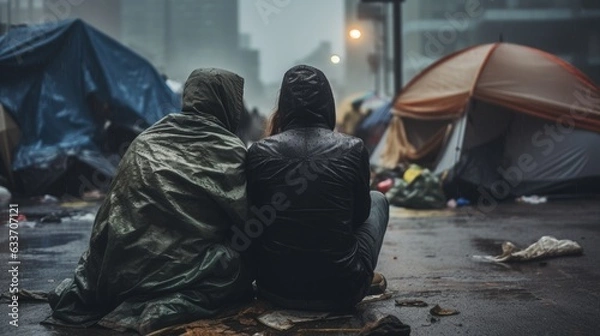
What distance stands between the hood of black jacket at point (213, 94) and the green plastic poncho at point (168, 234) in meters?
0.01

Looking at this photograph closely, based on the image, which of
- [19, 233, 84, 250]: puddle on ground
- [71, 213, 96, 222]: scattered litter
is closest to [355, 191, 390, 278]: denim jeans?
[19, 233, 84, 250]: puddle on ground

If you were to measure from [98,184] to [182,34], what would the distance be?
424 ft

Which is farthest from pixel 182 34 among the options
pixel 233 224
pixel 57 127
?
pixel 233 224

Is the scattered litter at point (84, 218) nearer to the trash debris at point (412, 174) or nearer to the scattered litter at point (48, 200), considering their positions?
the scattered litter at point (48, 200)

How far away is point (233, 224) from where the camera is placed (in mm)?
3422

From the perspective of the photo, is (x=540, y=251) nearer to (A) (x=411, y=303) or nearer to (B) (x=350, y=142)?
(A) (x=411, y=303)

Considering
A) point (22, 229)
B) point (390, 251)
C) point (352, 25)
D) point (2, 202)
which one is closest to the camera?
point (390, 251)

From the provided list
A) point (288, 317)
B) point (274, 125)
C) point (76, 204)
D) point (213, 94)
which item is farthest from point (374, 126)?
point (288, 317)

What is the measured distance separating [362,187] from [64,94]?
919cm

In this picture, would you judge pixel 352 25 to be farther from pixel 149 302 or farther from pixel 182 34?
pixel 182 34

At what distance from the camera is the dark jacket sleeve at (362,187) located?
3.38 m

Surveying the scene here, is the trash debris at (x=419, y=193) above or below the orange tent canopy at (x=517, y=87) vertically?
below

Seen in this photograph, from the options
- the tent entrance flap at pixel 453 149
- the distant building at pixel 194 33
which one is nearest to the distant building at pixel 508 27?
the tent entrance flap at pixel 453 149

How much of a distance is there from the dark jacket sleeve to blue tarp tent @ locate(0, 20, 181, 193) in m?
7.97
